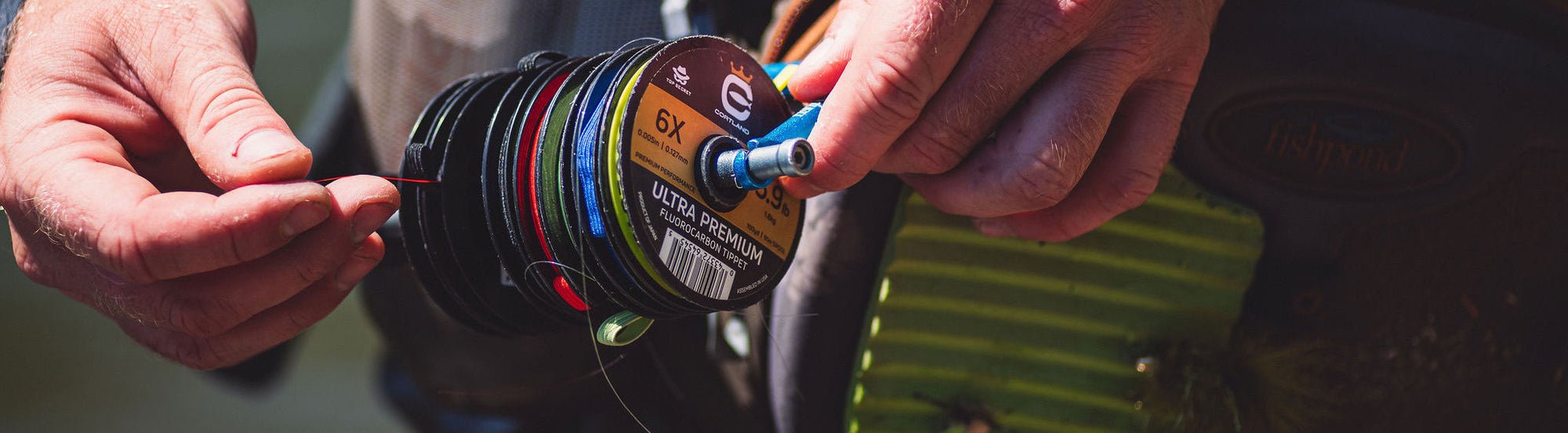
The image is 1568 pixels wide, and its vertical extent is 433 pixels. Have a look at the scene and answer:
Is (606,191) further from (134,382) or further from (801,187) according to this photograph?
(134,382)

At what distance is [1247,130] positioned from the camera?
77 cm

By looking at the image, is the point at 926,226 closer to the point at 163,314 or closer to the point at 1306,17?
the point at 1306,17

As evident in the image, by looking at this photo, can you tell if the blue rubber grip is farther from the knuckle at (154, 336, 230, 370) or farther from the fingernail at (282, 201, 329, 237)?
the knuckle at (154, 336, 230, 370)

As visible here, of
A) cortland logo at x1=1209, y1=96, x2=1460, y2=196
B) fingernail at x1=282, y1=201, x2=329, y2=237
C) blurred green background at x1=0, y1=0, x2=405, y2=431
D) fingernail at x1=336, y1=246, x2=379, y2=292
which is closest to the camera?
fingernail at x1=282, y1=201, x2=329, y2=237

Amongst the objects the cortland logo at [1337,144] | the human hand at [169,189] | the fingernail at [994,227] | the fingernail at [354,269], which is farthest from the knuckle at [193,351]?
the cortland logo at [1337,144]

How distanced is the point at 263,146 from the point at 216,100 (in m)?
0.08

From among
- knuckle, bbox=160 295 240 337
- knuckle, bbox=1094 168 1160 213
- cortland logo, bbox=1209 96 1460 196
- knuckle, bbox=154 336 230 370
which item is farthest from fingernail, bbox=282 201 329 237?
cortland logo, bbox=1209 96 1460 196

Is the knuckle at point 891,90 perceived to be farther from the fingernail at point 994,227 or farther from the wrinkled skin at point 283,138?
the fingernail at point 994,227

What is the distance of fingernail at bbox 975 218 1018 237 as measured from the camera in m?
0.78

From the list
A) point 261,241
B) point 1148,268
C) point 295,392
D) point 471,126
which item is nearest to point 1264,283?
point 1148,268

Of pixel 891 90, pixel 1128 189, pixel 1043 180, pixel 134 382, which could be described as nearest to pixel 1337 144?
pixel 1128 189

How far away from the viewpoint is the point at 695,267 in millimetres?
556

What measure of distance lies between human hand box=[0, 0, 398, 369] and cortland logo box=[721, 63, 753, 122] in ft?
0.73

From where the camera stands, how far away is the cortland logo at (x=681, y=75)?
1.83 feet
